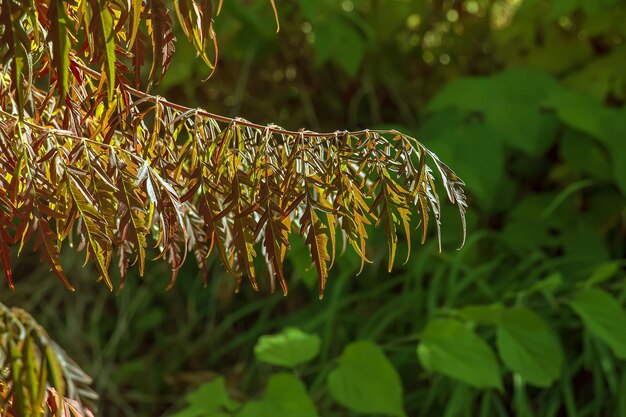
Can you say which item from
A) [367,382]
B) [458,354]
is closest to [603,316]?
[458,354]

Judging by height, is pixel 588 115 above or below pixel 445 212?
above

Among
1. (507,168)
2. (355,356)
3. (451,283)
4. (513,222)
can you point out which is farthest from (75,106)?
(507,168)

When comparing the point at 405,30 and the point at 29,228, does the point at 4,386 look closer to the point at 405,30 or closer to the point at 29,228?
the point at 29,228

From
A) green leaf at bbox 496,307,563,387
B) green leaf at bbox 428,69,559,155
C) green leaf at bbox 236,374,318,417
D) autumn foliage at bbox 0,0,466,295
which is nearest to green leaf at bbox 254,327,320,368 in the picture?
green leaf at bbox 236,374,318,417

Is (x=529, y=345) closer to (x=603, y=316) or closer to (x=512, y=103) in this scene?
(x=603, y=316)

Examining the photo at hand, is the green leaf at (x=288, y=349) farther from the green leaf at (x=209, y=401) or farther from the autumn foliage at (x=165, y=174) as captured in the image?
the autumn foliage at (x=165, y=174)

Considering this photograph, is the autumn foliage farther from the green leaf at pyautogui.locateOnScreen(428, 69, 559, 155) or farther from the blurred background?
the green leaf at pyautogui.locateOnScreen(428, 69, 559, 155)
